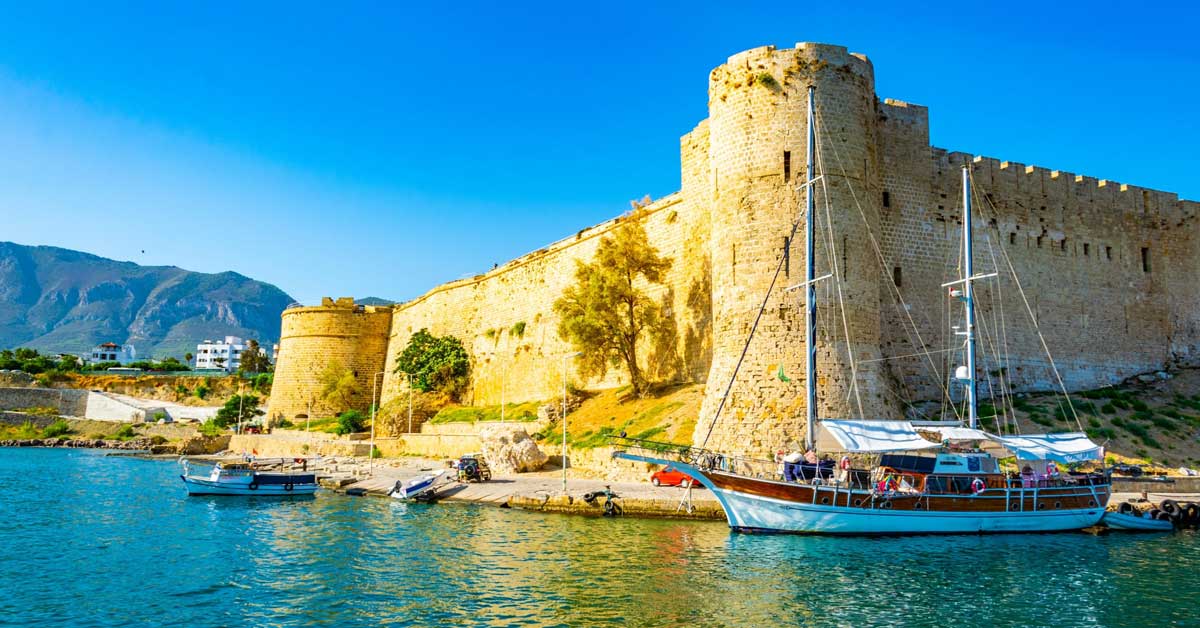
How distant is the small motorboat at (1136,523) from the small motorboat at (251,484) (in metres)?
22.3

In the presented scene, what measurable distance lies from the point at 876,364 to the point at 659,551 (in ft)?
28.4

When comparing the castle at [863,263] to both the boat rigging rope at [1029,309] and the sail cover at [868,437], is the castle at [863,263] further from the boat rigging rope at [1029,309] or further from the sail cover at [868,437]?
the sail cover at [868,437]

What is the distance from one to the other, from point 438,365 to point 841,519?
30493 mm

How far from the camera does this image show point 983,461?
1845 centimetres

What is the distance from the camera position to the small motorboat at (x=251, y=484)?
2714 centimetres

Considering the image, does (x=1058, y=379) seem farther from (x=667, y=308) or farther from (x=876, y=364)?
(x=667, y=308)

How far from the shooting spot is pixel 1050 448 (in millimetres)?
18797

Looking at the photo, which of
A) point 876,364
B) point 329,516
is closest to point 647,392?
point 876,364

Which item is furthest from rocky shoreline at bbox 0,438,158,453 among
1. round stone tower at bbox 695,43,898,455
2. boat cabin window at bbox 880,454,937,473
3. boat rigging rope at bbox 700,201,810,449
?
boat cabin window at bbox 880,454,937,473

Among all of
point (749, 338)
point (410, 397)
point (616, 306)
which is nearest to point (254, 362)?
point (410, 397)

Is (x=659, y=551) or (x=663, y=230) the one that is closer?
(x=659, y=551)

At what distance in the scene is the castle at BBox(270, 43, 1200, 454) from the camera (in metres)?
20.9

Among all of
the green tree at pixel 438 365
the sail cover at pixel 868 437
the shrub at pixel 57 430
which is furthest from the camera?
the shrub at pixel 57 430

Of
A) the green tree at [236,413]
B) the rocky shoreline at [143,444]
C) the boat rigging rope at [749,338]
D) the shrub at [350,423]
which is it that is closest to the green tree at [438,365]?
the shrub at [350,423]
